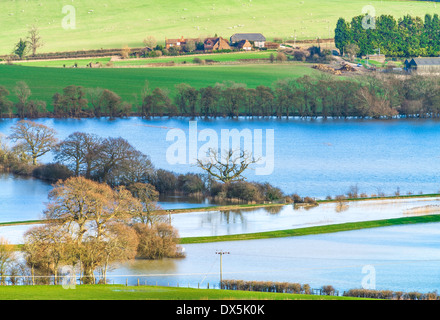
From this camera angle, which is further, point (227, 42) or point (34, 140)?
point (227, 42)

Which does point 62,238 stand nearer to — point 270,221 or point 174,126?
point 270,221

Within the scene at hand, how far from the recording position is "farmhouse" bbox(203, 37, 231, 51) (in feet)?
392

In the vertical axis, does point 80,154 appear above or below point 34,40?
below

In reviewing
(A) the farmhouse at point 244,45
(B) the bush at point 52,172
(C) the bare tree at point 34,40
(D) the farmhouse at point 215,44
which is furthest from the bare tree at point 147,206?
(A) the farmhouse at point 244,45

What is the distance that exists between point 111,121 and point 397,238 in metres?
48.7

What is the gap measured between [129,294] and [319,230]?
15060 millimetres

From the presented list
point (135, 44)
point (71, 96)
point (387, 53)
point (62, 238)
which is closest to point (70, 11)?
point (135, 44)

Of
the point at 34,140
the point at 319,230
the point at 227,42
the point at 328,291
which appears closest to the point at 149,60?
the point at 227,42

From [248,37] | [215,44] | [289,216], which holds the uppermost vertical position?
[248,37]

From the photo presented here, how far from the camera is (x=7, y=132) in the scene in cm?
7088

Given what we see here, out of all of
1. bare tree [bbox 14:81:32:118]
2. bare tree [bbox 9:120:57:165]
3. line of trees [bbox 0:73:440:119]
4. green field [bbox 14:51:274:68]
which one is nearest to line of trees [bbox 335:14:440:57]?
green field [bbox 14:51:274:68]

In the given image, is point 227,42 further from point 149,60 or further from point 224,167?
point 224,167

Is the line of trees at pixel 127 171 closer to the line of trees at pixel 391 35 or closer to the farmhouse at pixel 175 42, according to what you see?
the farmhouse at pixel 175 42

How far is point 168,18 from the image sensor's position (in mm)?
129250
